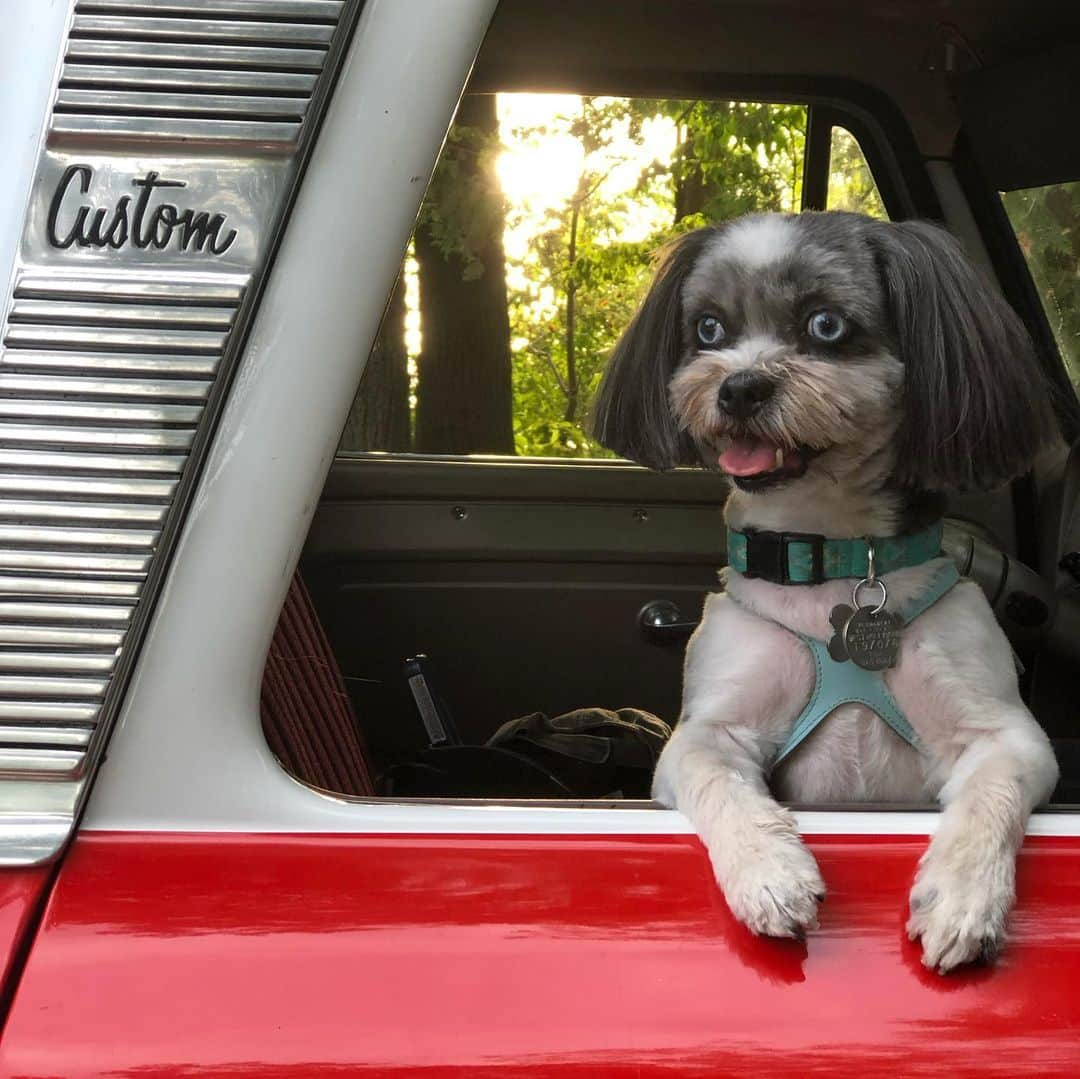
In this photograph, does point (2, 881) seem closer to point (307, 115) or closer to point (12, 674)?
point (12, 674)

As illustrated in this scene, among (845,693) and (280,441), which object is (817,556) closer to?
(845,693)

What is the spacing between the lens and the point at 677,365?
2.33m

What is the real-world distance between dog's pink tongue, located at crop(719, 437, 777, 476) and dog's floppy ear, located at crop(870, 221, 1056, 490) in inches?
7.4

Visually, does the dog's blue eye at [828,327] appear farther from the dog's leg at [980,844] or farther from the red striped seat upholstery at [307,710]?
the red striped seat upholstery at [307,710]

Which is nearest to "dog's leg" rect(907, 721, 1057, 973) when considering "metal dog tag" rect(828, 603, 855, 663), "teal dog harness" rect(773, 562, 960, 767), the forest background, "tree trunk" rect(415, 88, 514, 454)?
"teal dog harness" rect(773, 562, 960, 767)

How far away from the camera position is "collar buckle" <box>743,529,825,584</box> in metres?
1.76

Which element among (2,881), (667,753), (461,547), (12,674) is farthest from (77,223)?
(461,547)

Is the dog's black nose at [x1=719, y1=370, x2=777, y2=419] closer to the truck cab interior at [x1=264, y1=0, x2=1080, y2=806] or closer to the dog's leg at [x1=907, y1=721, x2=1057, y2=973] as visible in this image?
the dog's leg at [x1=907, y1=721, x2=1057, y2=973]

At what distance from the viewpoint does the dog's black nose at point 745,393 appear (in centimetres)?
194

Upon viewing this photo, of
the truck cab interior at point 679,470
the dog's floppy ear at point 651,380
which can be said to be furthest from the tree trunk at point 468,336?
the dog's floppy ear at point 651,380

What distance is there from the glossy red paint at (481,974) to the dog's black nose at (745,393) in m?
0.99

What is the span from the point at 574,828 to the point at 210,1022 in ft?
1.03

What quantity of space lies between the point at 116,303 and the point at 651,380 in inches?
53.2

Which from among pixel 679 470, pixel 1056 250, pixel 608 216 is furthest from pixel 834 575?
pixel 608 216
